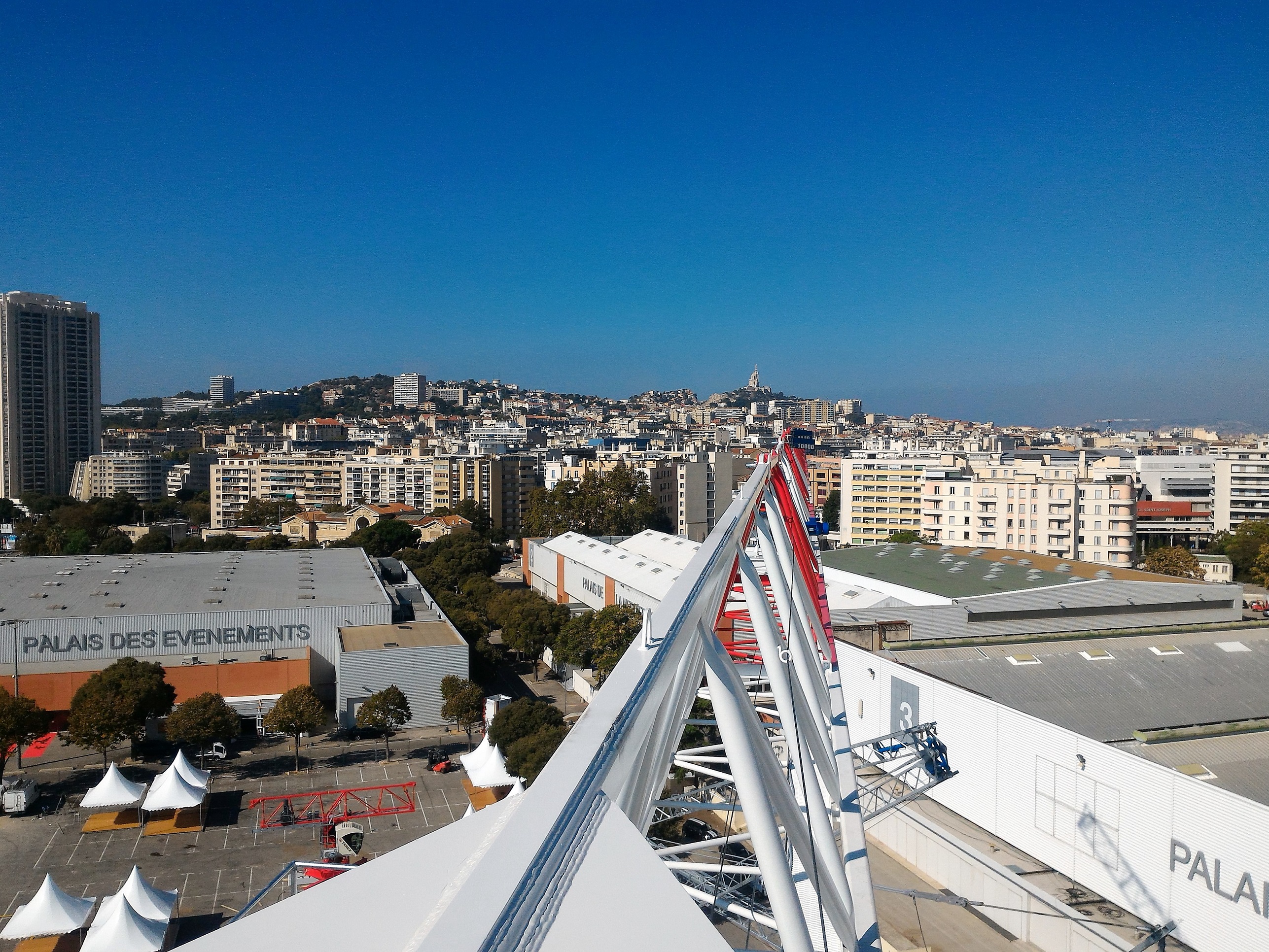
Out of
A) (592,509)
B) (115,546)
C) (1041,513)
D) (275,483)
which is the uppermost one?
(275,483)

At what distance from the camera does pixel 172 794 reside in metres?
10.6

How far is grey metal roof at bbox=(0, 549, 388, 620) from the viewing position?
1680 centimetres

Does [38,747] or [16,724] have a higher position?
[16,724]

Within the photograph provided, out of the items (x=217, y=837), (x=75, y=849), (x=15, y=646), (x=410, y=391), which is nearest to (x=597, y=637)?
(x=217, y=837)

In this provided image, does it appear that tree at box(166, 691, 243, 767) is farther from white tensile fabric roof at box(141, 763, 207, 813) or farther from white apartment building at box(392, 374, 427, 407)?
white apartment building at box(392, 374, 427, 407)

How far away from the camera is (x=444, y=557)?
25.8 metres

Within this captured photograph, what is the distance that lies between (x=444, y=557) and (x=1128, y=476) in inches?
819

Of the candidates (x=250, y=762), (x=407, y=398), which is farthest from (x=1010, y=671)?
(x=407, y=398)

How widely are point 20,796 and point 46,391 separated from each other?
185 feet

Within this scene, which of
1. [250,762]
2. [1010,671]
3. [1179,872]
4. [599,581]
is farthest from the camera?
[599,581]

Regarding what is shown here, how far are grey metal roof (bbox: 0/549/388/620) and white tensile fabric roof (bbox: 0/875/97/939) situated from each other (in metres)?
8.37

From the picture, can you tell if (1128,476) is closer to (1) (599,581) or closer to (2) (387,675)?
(1) (599,581)

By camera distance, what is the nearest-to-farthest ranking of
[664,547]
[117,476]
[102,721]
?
[102,721] → [664,547] → [117,476]

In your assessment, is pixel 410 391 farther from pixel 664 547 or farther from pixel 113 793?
pixel 113 793
